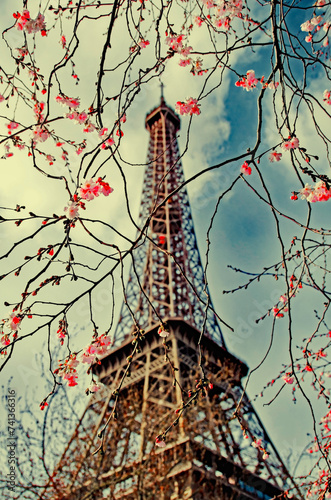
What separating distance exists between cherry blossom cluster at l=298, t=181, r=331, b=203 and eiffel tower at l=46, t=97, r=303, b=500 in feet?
2.25

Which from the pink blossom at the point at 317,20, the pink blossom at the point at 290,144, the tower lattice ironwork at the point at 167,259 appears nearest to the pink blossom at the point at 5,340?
the pink blossom at the point at 290,144

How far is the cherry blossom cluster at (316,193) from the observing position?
92.6 inches

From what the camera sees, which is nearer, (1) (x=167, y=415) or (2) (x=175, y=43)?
(2) (x=175, y=43)

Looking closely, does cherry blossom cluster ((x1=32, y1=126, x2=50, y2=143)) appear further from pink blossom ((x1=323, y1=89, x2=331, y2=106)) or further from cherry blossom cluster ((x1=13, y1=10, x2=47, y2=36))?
pink blossom ((x1=323, y1=89, x2=331, y2=106))

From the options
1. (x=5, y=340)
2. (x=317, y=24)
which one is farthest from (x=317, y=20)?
(x=5, y=340)

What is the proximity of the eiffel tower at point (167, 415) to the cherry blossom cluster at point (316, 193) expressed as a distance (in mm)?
686

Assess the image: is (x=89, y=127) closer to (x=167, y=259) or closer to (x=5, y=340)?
(x=5, y=340)

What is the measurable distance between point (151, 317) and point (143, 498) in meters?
11.6

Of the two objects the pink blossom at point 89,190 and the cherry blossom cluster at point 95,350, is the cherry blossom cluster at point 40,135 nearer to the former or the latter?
the pink blossom at point 89,190

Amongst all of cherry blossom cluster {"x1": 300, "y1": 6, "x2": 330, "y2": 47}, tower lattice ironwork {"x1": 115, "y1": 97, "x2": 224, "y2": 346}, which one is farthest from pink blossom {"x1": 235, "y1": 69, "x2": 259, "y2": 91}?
tower lattice ironwork {"x1": 115, "y1": 97, "x2": 224, "y2": 346}

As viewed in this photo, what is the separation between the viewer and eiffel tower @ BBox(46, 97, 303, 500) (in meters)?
2.43

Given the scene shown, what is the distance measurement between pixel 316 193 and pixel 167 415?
768cm

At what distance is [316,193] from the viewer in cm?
246

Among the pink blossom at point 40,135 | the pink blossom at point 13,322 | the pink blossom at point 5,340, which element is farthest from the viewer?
the pink blossom at point 40,135
